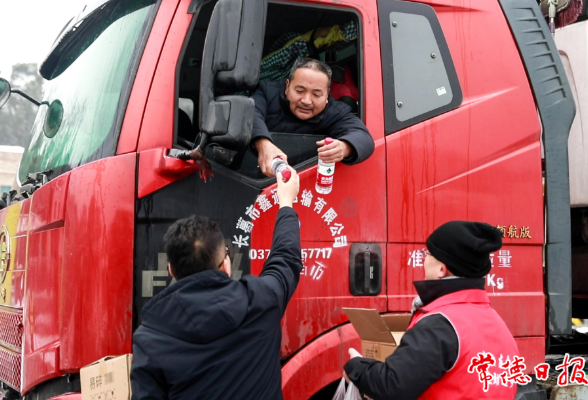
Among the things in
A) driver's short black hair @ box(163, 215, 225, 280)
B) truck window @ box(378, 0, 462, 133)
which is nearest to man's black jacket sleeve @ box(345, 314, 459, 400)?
driver's short black hair @ box(163, 215, 225, 280)

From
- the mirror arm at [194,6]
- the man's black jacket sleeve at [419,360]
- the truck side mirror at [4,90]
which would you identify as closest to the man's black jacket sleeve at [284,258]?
the man's black jacket sleeve at [419,360]

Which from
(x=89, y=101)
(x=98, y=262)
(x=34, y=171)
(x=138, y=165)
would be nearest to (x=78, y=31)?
(x=89, y=101)

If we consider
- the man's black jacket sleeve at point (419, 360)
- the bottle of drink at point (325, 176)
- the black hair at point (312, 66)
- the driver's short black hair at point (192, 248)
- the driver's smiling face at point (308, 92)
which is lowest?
the man's black jacket sleeve at point (419, 360)

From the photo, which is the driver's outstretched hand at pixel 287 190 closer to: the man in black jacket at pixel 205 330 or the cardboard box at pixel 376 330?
the man in black jacket at pixel 205 330

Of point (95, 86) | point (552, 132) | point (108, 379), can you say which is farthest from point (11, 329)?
point (552, 132)

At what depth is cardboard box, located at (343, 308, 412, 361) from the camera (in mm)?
2344

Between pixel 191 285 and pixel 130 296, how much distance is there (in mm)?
573

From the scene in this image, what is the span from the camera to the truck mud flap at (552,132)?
10.3 ft

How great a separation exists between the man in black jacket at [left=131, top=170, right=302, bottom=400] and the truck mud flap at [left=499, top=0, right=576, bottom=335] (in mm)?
1572

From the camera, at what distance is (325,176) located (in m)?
2.74

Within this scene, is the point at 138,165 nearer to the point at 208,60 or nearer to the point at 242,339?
the point at 208,60

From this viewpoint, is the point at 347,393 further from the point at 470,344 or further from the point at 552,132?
the point at 552,132

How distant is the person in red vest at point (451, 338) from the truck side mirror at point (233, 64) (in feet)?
2.63

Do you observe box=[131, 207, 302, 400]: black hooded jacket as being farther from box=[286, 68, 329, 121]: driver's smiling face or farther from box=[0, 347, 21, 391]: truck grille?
box=[0, 347, 21, 391]: truck grille
